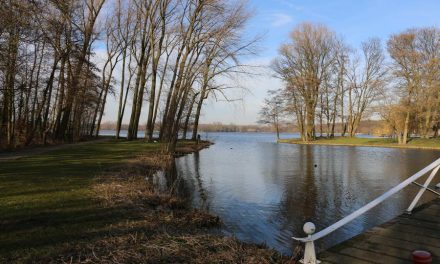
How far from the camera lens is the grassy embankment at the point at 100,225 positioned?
16.8 feet

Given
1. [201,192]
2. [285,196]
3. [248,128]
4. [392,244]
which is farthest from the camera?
[248,128]

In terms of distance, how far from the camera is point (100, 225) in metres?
6.62

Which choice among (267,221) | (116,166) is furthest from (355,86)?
(267,221)

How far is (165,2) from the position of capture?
1131 inches

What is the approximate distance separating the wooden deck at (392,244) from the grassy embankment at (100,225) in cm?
86

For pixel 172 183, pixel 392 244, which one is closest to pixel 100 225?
pixel 392 244

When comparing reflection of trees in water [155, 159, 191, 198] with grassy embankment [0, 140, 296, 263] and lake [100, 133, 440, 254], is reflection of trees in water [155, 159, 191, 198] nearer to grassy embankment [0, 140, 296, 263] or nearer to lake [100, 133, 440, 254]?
lake [100, 133, 440, 254]

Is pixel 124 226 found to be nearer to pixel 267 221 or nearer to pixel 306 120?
pixel 267 221

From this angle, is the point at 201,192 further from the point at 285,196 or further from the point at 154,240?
the point at 154,240

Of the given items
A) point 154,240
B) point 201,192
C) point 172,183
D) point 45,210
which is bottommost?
point 201,192

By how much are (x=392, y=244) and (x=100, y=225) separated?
454 cm

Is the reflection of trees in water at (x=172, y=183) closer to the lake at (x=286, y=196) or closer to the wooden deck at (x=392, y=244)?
the lake at (x=286, y=196)

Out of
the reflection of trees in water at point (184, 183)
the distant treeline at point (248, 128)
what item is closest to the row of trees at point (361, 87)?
the distant treeline at point (248, 128)

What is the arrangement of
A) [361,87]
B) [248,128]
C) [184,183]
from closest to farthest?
1. [184,183]
2. [361,87]
3. [248,128]
